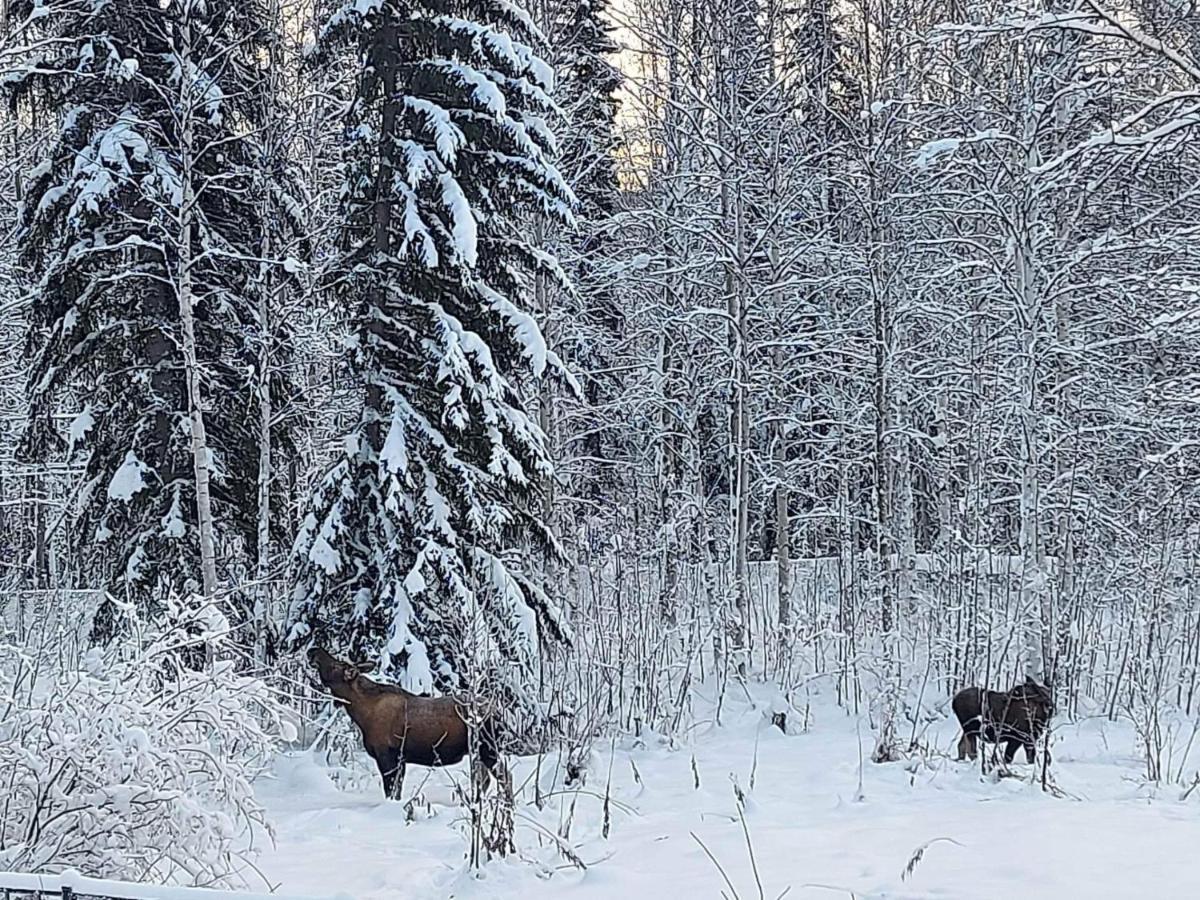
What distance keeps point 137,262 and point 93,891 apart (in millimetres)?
10047

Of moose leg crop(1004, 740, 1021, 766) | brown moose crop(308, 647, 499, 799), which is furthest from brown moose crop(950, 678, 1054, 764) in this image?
brown moose crop(308, 647, 499, 799)

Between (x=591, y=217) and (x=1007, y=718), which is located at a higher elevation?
(x=591, y=217)

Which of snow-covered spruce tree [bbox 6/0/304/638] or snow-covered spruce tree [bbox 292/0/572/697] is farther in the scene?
snow-covered spruce tree [bbox 6/0/304/638]

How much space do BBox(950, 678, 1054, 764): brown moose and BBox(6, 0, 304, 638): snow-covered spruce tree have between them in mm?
8379

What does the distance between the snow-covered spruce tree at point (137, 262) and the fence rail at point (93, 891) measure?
7987 millimetres

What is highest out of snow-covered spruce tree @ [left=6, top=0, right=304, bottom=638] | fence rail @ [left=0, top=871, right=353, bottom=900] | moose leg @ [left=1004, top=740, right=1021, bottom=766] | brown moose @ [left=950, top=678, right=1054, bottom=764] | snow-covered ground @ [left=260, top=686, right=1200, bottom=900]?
snow-covered spruce tree @ [left=6, top=0, right=304, bottom=638]

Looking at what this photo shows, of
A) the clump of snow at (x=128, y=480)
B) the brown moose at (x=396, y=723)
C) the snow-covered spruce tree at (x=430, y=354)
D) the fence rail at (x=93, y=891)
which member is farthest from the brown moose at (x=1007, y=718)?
the clump of snow at (x=128, y=480)

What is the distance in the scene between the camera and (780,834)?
792cm

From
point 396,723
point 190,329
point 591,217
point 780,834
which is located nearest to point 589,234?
point 591,217

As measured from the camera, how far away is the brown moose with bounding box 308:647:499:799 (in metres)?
8.95

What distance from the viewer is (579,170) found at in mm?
17641

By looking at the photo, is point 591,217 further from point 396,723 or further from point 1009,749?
point 396,723

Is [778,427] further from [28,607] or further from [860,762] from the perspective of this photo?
[28,607]

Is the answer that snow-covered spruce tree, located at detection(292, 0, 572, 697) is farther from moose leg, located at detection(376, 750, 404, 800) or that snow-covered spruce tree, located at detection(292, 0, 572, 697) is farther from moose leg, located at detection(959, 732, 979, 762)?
moose leg, located at detection(959, 732, 979, 762)
